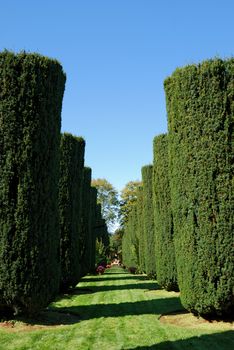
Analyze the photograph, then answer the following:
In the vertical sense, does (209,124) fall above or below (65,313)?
above

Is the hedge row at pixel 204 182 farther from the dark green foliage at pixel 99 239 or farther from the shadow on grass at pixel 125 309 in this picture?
the dark green foliage at pixel 99 239

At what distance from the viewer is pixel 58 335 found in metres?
8.73

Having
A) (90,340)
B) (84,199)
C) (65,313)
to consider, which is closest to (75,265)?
(65,313)

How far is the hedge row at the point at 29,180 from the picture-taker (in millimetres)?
9406

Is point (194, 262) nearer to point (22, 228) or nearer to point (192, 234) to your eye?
point (192, 234)

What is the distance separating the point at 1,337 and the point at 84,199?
14.5 metres

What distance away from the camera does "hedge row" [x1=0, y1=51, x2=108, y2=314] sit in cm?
941

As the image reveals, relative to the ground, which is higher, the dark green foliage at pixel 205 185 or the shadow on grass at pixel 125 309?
the dark green foliage at pixel 205 185

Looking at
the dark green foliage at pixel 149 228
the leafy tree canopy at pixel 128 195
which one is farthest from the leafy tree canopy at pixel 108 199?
the dark green foliage at pixel 149 228

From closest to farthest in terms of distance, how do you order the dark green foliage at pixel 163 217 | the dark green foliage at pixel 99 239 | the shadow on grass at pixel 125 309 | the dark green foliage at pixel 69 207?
the shadow on grass at pixel 125 309
the dark green foliage at pixel 163 217
the dark green foliage at pixel 69 207
the dark green foliage at pixel 99 239

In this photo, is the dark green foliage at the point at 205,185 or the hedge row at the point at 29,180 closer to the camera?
the dark green foliage at the point at 205,185

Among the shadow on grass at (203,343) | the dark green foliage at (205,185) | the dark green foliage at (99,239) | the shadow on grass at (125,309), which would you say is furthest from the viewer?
the dark green foliage at (99,239)

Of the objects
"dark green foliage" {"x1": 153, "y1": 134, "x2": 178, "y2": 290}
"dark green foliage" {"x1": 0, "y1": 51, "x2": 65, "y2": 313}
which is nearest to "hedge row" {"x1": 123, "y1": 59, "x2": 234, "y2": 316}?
"dark green foliage" {"x1": 0, "y1": 51, "x2": 65, "y2": 313}

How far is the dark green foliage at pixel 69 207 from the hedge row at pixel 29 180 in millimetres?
5456
